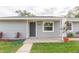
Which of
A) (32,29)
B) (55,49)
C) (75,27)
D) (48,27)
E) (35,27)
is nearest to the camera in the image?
(55,49)

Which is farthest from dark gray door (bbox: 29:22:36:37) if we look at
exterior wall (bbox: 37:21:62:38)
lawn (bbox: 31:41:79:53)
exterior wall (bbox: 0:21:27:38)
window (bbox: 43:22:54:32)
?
lawn (bbox: 31:41:79:53)

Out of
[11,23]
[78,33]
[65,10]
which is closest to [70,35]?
[78,33]

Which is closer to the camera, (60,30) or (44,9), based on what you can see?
(60,30)

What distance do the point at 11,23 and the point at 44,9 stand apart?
43.0 metres

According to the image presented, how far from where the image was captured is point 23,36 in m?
24.7

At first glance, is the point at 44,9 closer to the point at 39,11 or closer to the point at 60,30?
the point at 39,11

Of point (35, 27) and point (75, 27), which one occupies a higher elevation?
point (35, 27)

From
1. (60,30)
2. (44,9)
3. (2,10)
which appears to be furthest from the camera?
(44,9)

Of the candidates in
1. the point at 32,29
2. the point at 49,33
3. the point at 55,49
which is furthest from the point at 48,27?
the point at 55,49

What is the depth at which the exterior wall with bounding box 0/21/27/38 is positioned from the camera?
24.7 m

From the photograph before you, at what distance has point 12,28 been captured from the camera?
2478 cm

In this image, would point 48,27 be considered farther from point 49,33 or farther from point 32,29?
point 32,29

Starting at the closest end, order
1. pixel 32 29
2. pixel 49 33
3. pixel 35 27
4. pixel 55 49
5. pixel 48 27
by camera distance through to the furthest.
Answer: pixel 55 49
pixel 49 33
pixel 48 27
pixel 35 27
pixel 32 29

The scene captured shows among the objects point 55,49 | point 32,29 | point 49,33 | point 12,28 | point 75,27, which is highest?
point 55,49
